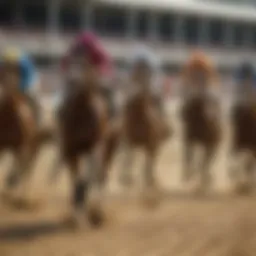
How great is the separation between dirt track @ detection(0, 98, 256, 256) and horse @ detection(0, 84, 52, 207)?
0.27 metres

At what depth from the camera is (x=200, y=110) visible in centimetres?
507

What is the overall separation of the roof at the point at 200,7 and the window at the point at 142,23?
235 millimetres

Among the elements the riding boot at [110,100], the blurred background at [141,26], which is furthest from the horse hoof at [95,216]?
the blurred background at [141,26]

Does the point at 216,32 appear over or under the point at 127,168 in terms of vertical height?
under

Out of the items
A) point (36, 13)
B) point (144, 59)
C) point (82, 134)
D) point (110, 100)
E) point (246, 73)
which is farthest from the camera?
point (36, 13)

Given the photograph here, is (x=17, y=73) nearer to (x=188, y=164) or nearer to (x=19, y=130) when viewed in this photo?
(x=19, y=130)

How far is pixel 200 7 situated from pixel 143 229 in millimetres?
14649

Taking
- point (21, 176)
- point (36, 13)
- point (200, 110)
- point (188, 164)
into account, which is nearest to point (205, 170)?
point (188, 164)

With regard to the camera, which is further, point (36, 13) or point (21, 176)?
point (36, 13)

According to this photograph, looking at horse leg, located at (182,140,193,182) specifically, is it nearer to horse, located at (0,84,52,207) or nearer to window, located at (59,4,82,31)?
horse, located at (0,84,52,207)

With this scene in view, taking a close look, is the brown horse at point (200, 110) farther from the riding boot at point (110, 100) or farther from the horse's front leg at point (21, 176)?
the horse's front leg at point (21, 176)

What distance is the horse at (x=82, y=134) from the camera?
12.4ft

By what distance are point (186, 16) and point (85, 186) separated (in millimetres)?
14795

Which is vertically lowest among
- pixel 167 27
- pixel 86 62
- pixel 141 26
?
pixel 167 27
